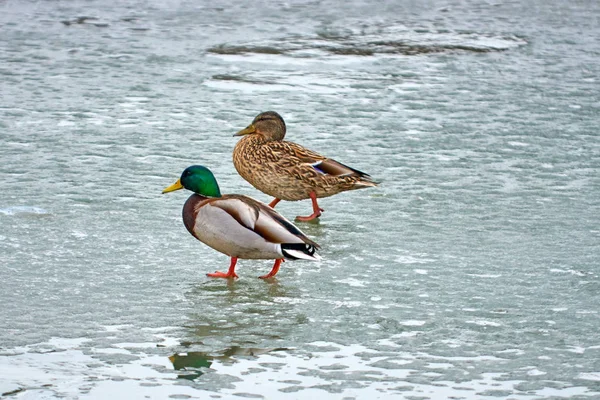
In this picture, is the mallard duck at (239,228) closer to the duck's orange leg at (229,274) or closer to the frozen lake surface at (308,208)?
the duck's orange leg at (229,274)

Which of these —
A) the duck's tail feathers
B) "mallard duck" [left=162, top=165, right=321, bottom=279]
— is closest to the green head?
"mallard duck" [left=162, top=165, right=321, bottom=279]

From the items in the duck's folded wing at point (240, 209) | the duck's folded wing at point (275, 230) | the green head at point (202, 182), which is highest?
the green head at point (202, 182)

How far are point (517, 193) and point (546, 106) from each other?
2270 millimetres

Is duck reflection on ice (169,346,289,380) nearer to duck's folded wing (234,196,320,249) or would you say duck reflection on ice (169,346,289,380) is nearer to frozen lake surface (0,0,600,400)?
frozen lake surface (0,0,600,400)

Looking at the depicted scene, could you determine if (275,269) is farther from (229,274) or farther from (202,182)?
(202,182)

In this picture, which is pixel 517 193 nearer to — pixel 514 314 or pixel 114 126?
pixel 514 314

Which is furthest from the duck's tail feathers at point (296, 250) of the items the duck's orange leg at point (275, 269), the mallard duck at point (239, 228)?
the duck's orange leg at point (275, 269)

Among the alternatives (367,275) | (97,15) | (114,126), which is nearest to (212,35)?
(97,15)

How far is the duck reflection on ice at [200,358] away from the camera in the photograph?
4.05 metres

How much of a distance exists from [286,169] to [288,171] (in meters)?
0.02

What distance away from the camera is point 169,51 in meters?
10.5

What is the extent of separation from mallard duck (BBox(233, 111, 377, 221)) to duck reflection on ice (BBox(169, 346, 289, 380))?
6.98ft

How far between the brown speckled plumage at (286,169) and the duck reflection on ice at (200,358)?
2.21 metres

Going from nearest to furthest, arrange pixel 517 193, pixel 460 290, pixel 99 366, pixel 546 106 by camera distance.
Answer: pixel 99 366, pixel 460 290, pixel 517 193, pixel 546 106
